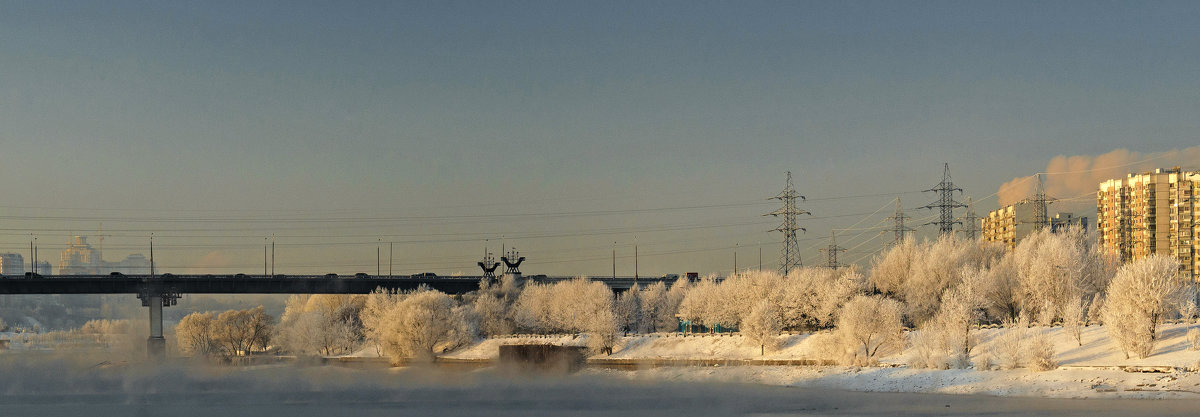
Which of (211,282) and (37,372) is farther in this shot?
(211,282)

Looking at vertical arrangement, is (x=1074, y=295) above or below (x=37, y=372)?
above

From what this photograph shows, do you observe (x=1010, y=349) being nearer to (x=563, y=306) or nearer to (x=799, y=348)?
(x=799, y=348)

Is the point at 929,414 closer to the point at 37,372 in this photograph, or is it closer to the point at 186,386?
the point at 186,386

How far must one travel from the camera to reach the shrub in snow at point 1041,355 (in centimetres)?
8606

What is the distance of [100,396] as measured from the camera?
115000 mm

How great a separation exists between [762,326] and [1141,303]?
42262mm

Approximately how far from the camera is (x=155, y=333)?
168375 millimetres

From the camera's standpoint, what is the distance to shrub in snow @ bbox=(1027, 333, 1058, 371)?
86.1 metres

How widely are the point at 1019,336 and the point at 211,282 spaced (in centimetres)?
13058

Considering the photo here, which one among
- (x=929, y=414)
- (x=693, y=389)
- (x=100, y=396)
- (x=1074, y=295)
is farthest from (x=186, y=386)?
(x=1074, y=295)

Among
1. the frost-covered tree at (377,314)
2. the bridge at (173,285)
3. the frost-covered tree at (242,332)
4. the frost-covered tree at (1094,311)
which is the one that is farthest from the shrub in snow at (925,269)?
the frost-covered tree at (242,332)

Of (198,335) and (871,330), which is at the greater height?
(871,330)

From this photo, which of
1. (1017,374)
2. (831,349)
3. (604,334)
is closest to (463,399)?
(831,349)

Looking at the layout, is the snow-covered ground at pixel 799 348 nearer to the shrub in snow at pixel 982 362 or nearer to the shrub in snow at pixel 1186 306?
the shrub in snow at pixel 1186 306
